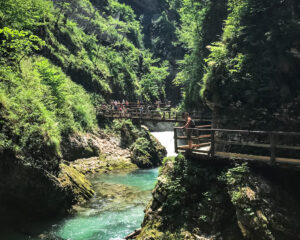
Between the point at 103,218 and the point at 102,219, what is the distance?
0.11 metres

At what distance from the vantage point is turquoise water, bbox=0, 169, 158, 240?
9336mm

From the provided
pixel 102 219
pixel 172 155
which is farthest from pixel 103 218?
pixel 172 155

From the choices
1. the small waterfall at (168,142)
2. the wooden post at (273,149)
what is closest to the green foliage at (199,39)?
the small waterfall at (168,142)

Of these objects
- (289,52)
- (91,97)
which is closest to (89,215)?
(289,52)

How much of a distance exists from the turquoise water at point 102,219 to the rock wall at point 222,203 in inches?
93.6

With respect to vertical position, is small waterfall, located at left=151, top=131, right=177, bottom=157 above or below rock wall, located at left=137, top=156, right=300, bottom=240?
below

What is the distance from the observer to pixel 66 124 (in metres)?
20.9

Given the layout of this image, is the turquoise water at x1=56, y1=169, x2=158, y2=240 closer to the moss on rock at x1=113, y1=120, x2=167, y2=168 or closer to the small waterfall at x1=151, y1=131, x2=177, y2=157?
the moss on rock at x1=113, y1=120, x2=167, y2=168

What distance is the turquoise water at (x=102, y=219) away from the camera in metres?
9.34

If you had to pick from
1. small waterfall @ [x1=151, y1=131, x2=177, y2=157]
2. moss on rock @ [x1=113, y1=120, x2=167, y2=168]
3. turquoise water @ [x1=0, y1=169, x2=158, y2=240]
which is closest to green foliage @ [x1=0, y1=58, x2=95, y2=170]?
turquoise water @ [x1=0, y1=169, x2=158, y2=240]

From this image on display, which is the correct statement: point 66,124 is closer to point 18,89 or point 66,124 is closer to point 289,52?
point 18,89

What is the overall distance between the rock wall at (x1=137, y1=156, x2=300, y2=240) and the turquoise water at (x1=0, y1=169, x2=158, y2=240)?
7.80 feet

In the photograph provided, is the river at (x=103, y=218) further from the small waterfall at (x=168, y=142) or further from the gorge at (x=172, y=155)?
the small waterfall at (x=168, y=142)

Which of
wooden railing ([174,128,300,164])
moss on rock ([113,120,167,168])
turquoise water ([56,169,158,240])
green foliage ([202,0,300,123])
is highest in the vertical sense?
green foliage ([202,0,300,123])
